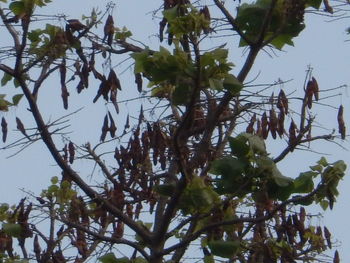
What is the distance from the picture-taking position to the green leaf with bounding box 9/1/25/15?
19.3 ft

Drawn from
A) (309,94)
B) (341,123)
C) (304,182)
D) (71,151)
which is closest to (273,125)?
(309,94)

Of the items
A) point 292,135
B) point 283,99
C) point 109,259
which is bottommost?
point 109,259

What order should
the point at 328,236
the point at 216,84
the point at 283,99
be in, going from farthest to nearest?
1. the point at 328,236
2. the point at 283,99
3. the point at 216,84

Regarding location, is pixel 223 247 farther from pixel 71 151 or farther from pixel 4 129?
pixel 4 129

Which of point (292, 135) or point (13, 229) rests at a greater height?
point (292, 135)

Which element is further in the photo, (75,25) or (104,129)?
(104,129)

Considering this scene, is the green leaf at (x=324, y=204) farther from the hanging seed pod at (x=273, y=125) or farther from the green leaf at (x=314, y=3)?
the green leaf at (x=314, y=3)

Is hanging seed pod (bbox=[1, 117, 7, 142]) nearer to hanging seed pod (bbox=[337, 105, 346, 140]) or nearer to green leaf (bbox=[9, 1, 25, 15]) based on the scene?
green leaf (bbox=[9, 1, 25, 15])

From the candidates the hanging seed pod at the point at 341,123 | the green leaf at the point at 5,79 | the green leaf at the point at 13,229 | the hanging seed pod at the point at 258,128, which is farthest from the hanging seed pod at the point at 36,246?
the hanging seed pod at the point at 341,123

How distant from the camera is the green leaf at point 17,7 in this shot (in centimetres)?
588

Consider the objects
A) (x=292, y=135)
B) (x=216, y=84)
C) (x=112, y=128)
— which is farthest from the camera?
(x=112, y=128)

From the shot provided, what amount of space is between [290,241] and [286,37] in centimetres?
134

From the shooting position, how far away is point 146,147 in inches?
255

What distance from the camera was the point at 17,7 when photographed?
19.4ft
